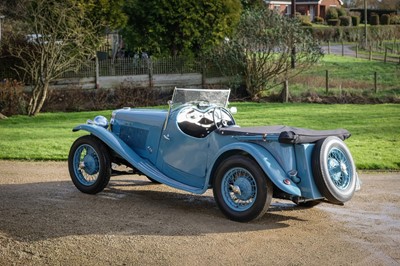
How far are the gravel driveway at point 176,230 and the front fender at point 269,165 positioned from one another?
0.48 metres

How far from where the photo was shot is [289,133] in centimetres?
769

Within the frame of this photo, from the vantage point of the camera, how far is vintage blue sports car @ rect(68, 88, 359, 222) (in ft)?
25.5

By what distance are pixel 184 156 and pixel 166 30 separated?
16.0 meters

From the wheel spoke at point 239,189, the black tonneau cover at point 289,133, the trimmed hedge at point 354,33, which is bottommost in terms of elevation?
the wheel spoke at point 239,189

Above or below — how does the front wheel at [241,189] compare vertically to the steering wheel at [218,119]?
below

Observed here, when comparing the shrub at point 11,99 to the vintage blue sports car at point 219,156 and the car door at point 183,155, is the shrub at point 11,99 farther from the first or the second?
the car door at point 183,155

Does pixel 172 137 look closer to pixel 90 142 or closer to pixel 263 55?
pixel 90 142

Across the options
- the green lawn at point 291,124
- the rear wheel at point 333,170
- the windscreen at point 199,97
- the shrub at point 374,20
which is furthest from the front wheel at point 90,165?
the shrub at point 374,20

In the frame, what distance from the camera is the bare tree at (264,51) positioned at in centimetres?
2336

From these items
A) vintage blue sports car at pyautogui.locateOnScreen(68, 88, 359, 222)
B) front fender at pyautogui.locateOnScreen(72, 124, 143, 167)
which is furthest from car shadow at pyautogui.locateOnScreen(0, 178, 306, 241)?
front fender at pyautogui.locateOnScreen(72, 124, 143, 167)

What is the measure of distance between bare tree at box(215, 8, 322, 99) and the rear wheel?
15.3 metres

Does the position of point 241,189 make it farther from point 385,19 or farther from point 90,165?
point 385,19

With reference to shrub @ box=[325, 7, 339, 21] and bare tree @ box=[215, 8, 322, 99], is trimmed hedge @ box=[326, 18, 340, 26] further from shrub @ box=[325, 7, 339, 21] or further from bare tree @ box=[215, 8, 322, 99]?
bare tree @ box=[215, 8, 322, 99]

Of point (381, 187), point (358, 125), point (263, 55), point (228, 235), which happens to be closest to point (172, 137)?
point (228, 235)
